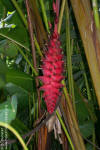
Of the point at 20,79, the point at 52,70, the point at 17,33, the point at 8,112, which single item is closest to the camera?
the point at 52,70

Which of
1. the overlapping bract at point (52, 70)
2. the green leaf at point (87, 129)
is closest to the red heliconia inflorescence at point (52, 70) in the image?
the overlapping bract at point (52, 70)

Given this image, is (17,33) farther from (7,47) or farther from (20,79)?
(20,79)

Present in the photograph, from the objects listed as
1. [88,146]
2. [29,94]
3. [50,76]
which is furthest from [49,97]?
[88,146]

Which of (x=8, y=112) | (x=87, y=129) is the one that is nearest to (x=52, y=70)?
(x=8, y=112)

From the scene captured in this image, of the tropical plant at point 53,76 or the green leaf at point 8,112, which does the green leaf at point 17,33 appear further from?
the green leaf at point 8,112

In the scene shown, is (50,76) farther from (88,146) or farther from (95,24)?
(88,146)

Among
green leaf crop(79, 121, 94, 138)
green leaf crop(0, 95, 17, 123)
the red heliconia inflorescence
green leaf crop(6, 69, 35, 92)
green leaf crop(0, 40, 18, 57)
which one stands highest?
green leaf crop(0, 40, 18, 57)

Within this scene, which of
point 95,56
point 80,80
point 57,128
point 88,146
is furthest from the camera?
point 80,80

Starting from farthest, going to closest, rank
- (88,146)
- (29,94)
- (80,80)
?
1. (80,80)
2. (88,146)
3. (29,94)

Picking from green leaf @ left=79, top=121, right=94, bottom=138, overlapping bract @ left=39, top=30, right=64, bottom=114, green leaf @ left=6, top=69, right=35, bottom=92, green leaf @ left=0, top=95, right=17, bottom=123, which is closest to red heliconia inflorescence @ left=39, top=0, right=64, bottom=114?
overlapping bract @ left=39, top=30, right=64, bottom=114

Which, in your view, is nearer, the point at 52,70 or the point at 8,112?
the point at 52,70

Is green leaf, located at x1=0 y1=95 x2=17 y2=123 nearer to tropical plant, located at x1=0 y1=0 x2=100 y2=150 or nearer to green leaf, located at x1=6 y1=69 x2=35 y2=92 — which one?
tropical plant, located at x1=0 y1=0 x2=100 y2=150
